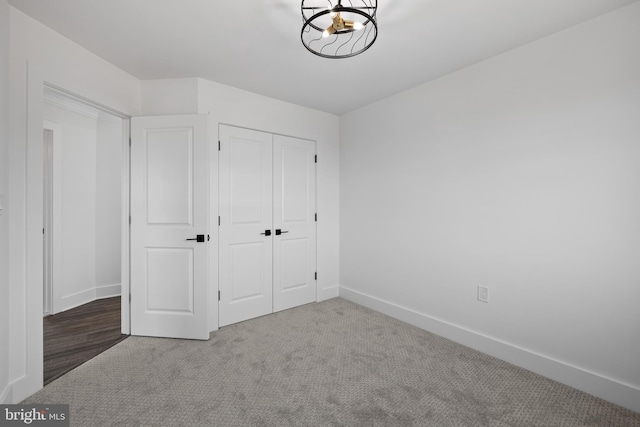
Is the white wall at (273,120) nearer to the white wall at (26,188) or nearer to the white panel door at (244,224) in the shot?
the white panel door at (244,224)

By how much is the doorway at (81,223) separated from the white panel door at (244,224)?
94 centimetres

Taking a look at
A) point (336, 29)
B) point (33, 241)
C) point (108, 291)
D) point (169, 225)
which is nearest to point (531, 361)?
point (336, 29)

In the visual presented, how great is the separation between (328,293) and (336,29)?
121 inches

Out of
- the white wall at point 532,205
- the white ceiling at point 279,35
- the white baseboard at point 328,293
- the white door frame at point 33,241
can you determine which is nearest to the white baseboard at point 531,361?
the white wall at point 532,205

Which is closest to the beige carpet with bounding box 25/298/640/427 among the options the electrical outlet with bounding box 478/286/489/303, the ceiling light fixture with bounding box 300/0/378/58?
the electrical outlet with bounding box 478/286/489/303

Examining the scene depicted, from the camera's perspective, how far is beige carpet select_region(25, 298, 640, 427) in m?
1.69

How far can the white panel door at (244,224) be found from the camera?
2.97 m

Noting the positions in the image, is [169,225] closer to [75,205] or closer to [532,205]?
[75,205]

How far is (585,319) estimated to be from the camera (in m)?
1.95

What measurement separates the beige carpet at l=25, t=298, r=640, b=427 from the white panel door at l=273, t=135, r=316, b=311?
2.71 ft

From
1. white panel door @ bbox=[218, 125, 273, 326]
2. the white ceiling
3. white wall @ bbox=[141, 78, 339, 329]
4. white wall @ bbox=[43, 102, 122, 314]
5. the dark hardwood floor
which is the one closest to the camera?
the white ceiling

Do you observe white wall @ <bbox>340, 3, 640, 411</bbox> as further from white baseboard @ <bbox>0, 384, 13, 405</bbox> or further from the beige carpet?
white baseboard @ <bbox>0, 384, 13, 405</bbox>

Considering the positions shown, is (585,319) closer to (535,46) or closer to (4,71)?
(535,46)

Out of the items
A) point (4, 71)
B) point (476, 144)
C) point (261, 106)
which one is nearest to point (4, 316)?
→ point (4, 71)
